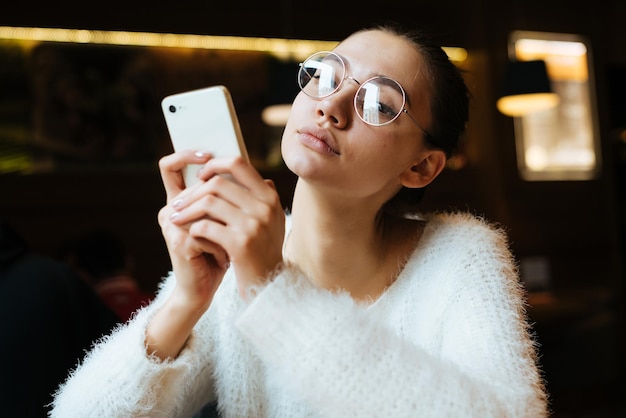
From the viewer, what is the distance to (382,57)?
Result: 141 centimetres

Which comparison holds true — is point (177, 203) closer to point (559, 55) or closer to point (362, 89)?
point (362, 89)

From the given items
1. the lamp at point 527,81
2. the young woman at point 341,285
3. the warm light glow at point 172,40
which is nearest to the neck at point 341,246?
the young woman at point 341,285

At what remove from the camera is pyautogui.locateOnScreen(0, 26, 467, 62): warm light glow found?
5039 mm

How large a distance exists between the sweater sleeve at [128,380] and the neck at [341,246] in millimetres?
316

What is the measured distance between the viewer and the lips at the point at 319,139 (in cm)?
125

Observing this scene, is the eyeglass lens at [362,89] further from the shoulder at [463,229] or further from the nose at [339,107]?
the shoulder at [463,229]

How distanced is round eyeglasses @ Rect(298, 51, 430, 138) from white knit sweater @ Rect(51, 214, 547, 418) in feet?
1.02

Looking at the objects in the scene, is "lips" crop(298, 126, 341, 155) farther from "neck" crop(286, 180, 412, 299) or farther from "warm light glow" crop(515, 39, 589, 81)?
"warm light glow" crop(515, 39, 589, 81)

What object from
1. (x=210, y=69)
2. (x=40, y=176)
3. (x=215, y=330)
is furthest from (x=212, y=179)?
(x=210, y=69)

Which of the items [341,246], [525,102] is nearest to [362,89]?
[341,246]

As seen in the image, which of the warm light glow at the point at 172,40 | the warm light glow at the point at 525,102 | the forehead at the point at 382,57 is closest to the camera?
the forehead at the point at 382,57

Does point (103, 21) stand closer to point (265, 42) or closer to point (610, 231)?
point (265, 42)

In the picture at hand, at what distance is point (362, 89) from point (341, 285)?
42 centimetres

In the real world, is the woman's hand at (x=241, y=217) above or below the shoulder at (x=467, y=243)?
above
